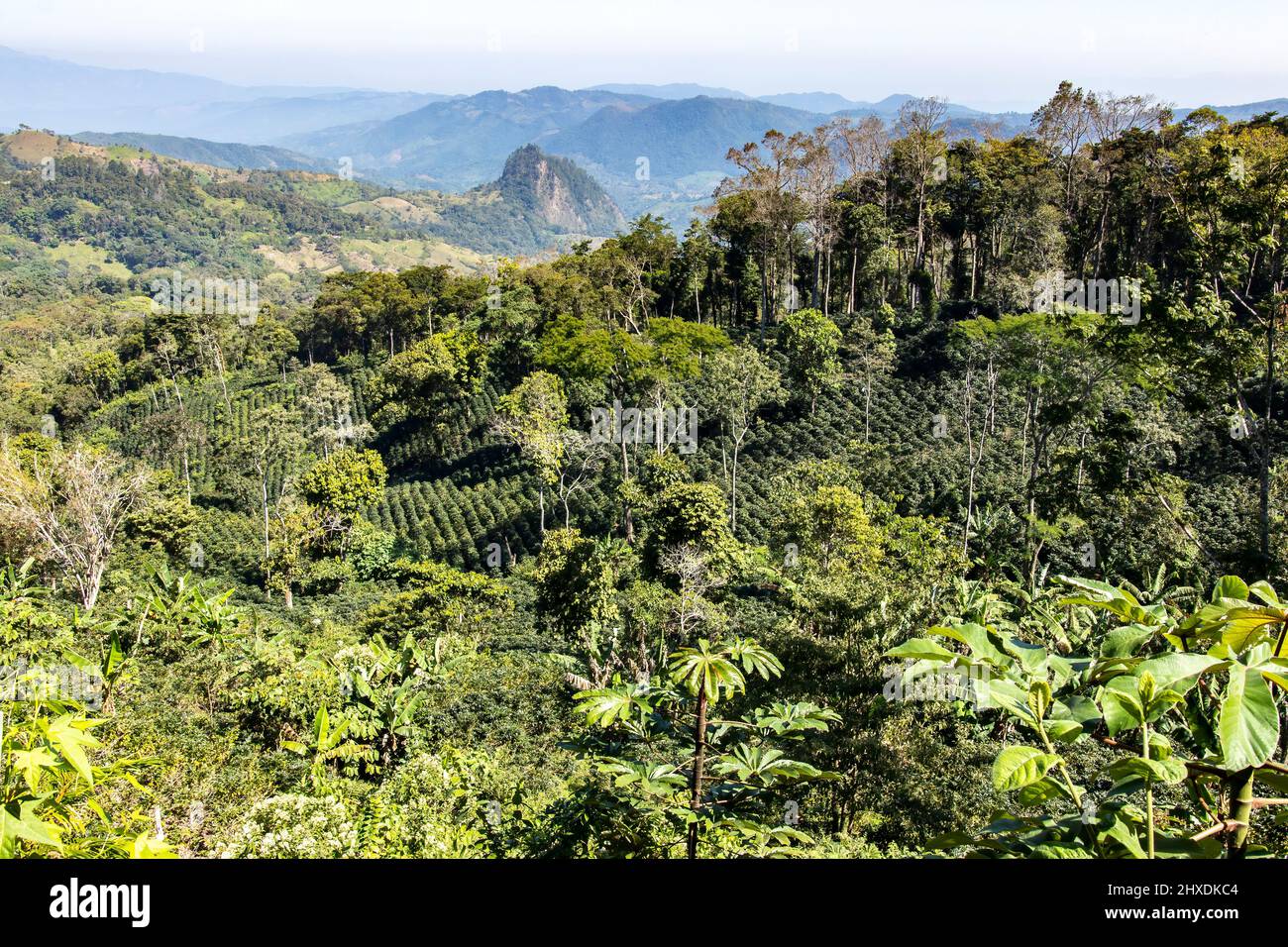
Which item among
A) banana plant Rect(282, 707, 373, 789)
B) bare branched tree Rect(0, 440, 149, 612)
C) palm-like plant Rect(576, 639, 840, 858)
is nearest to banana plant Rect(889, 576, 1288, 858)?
palm-like plant Rect(576, 639, 840, 858)

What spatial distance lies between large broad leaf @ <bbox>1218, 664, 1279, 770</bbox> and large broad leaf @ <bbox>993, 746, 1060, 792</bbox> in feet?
0.93

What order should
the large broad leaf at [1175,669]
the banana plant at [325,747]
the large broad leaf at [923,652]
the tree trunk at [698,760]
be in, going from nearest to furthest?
1. the large broad leaf at [1175,669]
2. the large broad leaf at [923,652]
3. the tree trunk at [698,760]
4. the banana plant at [325,747]

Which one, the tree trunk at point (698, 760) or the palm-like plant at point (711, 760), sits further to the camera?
the tree trunk at point (698, 760)

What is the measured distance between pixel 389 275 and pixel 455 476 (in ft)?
92.5

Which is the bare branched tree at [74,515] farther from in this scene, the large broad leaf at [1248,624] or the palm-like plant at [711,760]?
Answer: the large broad leaf at [1248,624]

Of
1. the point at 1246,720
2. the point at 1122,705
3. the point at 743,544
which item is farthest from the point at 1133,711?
the point at 743,544

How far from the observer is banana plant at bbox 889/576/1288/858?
1421 millimetres

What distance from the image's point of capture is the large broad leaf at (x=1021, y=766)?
148cm

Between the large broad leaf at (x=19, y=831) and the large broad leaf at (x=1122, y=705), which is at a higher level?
the large broad leaf at (x=1122, y=705)

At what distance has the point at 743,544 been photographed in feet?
79.1

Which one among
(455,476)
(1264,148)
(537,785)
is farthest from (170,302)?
(1264,148)

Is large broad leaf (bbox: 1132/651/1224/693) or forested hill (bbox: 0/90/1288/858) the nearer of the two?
large broad leaf (bbox: 1132/651/1224/693)

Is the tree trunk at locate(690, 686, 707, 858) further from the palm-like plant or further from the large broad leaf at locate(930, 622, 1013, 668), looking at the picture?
the large broad leaf at locate(930, 622, 1013, 668)

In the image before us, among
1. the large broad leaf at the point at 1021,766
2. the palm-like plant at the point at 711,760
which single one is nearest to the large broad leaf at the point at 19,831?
the palm-like plant at the point at 711,760
